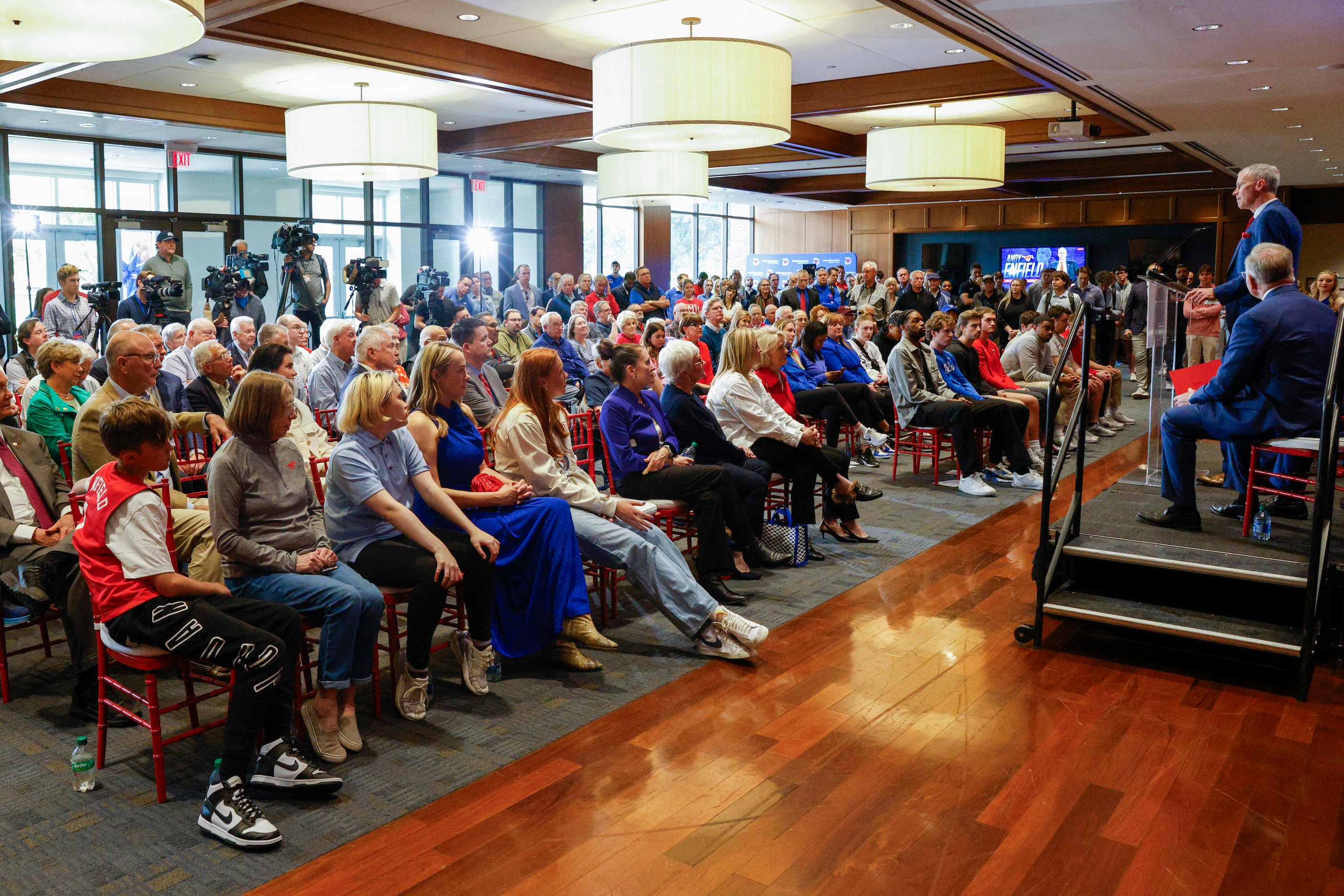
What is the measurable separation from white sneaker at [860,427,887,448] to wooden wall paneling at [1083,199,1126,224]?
1169cm

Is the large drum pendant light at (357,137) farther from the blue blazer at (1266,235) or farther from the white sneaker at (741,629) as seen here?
the blue blazer at (1266,235)

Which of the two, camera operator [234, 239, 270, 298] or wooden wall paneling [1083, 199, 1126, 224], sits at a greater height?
wooden wall paneling [1083, 199, 1126, 224]

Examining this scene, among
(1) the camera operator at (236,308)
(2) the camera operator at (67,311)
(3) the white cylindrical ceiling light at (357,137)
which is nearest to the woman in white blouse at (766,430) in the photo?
(3) the white cylindrical ceiling light at (357,137)

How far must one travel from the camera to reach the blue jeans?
2.86 meters

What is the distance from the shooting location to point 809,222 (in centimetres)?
2077

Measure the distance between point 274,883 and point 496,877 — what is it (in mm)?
503

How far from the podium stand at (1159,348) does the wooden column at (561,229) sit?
35.6 feet

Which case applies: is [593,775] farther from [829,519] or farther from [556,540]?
[829,519]

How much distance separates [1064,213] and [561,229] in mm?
9064

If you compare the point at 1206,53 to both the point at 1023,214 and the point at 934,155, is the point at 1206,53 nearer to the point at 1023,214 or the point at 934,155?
the point at 934,155

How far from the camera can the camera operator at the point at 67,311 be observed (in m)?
7.99

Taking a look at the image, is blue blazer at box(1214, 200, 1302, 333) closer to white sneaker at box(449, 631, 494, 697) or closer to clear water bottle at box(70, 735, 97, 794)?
Result: white sneaker at box(449, 631, 494, 697)

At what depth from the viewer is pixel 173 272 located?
9422 millimetres

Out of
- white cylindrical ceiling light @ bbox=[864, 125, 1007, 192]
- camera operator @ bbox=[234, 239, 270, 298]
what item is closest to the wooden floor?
white cylindrical ceiling light @ bbox=[864, 125, 1007, 192]
